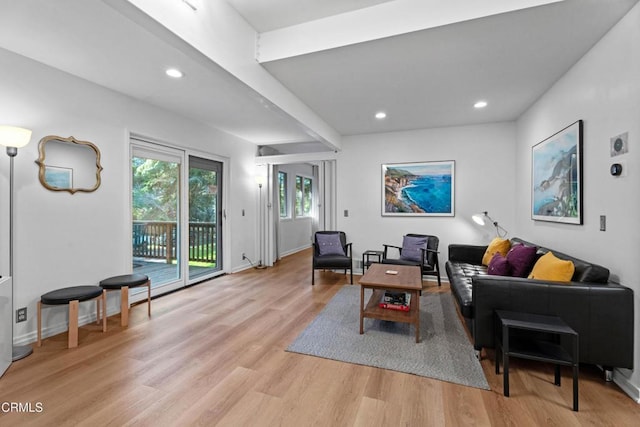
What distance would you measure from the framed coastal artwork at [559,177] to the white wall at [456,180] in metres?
0.88

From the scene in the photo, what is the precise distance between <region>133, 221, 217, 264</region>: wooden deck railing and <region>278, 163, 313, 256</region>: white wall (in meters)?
1.96

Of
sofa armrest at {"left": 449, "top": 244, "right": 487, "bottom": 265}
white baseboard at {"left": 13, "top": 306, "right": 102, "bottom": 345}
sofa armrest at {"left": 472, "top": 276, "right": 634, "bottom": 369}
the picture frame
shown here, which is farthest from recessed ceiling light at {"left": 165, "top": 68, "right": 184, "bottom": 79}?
sofa armrest at {"left": 449, "top": 244, "right": 487, "bottom": 265}

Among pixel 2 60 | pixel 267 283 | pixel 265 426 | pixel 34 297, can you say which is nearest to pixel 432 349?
pixel 265 426

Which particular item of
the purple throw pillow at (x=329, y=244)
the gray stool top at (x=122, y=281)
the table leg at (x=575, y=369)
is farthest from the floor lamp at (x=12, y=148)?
the table leg at (x=575, y=369)

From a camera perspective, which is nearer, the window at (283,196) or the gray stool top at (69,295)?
the gray stool top at (69,295)

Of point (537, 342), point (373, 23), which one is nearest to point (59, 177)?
point (373, 23)

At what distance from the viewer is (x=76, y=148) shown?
292cm

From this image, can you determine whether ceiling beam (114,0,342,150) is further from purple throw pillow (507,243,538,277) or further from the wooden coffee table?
purple throw pillow (507,243,538,277)

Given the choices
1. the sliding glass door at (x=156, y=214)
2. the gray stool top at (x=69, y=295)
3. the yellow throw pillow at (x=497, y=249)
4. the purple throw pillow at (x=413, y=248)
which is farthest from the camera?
the purple throw pillow at (x=413, y=248)

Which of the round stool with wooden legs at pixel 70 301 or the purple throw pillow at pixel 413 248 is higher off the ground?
the purple throw pillow at pixel 413 248

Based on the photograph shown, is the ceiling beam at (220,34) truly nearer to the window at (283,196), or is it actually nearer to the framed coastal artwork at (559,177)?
the framed coastal artwork at (559,177)

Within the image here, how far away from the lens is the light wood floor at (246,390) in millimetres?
1672

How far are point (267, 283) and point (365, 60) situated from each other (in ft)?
11.3

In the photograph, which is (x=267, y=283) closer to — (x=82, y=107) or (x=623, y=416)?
(x=82, y=107)
